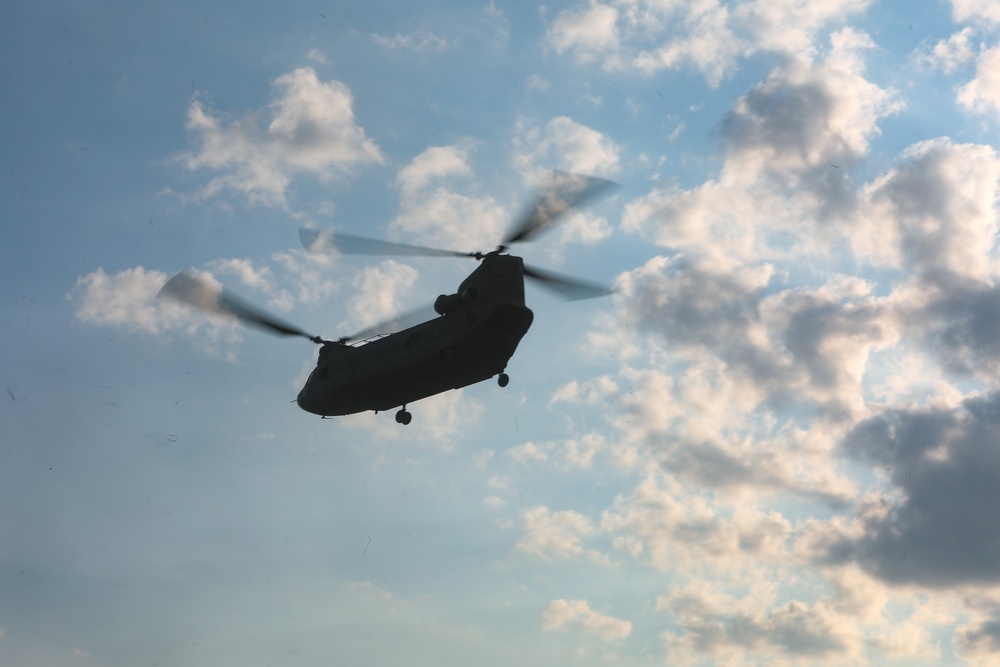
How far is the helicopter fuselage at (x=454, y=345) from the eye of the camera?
51.6m

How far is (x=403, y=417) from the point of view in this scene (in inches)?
2272

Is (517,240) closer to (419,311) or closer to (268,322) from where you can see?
(419,311)

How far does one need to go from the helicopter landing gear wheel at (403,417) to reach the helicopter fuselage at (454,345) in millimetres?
558

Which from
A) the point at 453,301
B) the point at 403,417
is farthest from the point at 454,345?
the point at 403,417

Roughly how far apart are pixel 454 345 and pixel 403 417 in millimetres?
7574

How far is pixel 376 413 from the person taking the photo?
195 ft

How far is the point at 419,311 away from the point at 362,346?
4.63m

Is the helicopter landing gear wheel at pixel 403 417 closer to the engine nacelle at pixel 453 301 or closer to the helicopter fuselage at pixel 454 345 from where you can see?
the helicopter fuselage at pixel 454 345

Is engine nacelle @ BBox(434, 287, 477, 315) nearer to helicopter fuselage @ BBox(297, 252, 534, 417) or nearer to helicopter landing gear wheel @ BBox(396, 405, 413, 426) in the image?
helicopter fuselage @ BBox(297, 252, 534, 417)

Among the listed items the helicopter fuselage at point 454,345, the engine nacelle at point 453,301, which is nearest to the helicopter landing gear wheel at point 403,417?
the helicopter fuselage at point 454,345

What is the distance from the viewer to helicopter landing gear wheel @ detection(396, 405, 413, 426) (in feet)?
189

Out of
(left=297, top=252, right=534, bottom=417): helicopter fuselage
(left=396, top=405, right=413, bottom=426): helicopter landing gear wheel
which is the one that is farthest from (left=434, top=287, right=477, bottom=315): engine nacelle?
(left=396, top=405, right=413, bottom=426): helicopter landing gear wheel

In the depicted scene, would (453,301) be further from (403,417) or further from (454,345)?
(403,417)

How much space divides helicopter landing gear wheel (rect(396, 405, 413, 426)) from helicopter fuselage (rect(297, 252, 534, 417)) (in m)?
0.56
